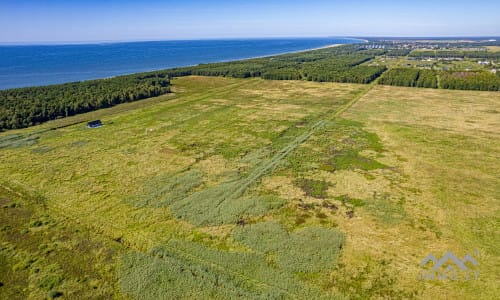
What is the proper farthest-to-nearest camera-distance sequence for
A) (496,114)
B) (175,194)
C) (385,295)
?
(496,114)
(175,194)
(385,295)

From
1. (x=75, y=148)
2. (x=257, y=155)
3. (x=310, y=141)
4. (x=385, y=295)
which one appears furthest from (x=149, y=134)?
(x=385, y=295)

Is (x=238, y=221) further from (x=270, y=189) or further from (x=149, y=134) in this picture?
(x=149, y=134)

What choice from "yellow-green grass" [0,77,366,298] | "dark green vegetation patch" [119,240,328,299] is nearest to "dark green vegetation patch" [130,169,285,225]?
"yellow-green grass" [0,77,366,298]

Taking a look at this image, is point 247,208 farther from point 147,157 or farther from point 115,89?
point 115,89

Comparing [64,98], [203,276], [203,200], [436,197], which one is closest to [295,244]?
[203,276]

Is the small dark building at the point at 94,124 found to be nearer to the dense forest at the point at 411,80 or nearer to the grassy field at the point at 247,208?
the grassy field at the point at 247,208

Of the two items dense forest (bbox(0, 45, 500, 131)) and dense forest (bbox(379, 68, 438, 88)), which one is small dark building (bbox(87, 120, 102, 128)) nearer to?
dense forest (bbox(0, 45, 500, 131))

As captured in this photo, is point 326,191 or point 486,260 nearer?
point 486,260
